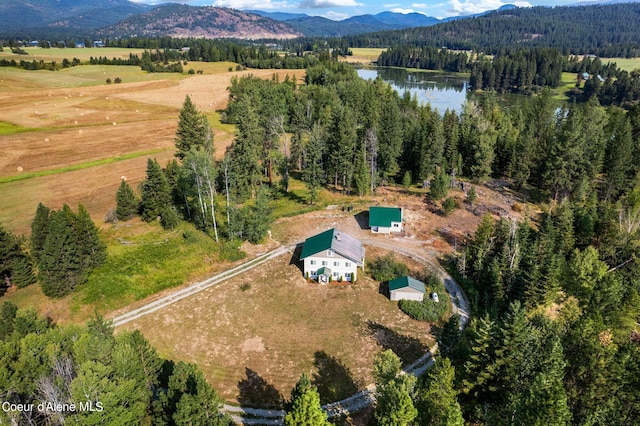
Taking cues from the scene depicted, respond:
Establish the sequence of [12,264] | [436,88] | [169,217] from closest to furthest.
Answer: [12,264], [169,217], [436,88]

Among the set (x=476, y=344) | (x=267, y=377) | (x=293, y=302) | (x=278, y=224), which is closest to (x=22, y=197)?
(x=278, y=224)

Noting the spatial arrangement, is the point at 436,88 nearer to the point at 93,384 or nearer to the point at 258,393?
the point at 258,393

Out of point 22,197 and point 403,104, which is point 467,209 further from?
point 22,197

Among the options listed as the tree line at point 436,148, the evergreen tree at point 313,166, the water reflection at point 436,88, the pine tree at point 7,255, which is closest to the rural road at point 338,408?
the pine tree at point 7,255

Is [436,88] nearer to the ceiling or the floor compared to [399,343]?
nearer to the ceiling

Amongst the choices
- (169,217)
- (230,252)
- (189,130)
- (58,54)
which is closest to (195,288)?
(230,252)

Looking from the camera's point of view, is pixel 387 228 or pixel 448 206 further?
pixel 448 206
